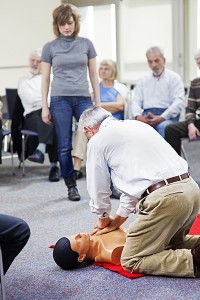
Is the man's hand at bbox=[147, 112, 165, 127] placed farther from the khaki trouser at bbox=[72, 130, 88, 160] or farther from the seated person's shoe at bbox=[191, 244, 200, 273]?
the seated person's shoe at bbox=[191, 244, 200, 273]

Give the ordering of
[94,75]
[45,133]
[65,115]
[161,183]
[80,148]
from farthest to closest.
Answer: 1. [45,133]
2. [80,148]
3. [94,75]
4. [65,115]
5. [161,183]

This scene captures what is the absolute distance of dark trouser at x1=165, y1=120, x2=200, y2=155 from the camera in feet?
15.5

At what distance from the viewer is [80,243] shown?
9.07 ft

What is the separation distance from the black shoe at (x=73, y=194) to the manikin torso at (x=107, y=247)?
134cm

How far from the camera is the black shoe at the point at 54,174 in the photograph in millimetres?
4941

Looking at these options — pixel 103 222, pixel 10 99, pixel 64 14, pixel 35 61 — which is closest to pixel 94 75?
pixel 64 14

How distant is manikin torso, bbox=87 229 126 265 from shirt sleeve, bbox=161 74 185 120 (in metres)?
2.17

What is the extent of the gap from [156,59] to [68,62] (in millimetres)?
1106

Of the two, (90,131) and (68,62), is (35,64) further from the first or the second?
(90,131)

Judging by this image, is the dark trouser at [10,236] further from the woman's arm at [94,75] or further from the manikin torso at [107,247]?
the woman's arm at [94,75]

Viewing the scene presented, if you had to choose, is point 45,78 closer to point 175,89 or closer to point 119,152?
point 175,89

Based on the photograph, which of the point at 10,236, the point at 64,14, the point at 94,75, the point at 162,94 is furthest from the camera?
the point at 162,94

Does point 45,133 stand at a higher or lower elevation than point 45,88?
lower

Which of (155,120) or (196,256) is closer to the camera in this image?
(196,256)
